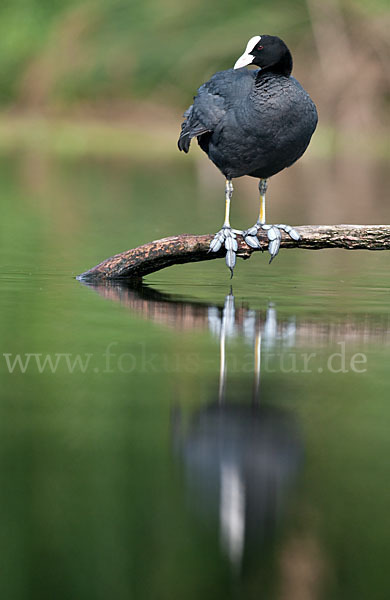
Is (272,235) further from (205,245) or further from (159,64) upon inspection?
(159,64)

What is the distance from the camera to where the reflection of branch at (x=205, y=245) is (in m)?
5.74

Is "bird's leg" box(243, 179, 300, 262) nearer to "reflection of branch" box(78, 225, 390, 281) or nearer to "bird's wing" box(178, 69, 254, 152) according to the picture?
"reflection of branch" box(78, 225, 390, 281)

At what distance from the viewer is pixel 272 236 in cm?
577

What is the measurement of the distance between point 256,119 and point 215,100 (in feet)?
1.32

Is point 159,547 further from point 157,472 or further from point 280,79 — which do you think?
point 280,79

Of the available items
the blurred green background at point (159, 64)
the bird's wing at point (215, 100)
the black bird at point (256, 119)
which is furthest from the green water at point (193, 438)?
the blurred green background at point (159, 64)

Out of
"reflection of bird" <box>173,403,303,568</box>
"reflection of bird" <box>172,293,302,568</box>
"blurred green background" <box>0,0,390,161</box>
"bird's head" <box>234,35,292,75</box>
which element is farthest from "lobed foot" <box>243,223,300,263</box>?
"blurred green background" <box>0,0,390,161</box>

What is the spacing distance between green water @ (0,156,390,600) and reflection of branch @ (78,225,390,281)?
6.5 inches

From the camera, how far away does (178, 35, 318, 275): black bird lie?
543cm

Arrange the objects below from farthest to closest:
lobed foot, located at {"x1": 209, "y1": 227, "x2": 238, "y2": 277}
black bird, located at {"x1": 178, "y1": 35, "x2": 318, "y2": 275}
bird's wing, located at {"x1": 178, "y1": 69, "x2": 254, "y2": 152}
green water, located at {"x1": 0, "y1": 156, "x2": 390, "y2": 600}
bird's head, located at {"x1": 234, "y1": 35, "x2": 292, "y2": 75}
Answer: lobed foot, located at {"x1": 209, "y1": 227, "x2": 238, "y2": 277} → bird's wing, located at {"x1": 178, "y1": 69, "x2": 254, "y2": 152} → bird's head, located at {"x1": 234, "y1": 35, "x2": 292, "y2": 75} → black bird, located at {"x1": 178, "y1": 35, "x2": 318, "y2": 275} → green water, located at {"x1": 0, "y1": 156, "x2": 390, "y2": 600}

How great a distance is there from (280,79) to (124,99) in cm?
1807

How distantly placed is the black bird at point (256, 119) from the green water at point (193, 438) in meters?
0.68

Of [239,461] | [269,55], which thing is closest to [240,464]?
[239,461]

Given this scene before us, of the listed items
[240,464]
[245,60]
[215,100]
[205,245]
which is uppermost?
[245,60]
